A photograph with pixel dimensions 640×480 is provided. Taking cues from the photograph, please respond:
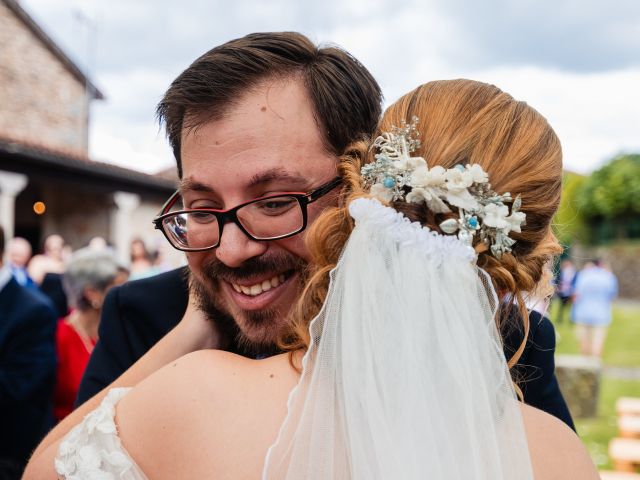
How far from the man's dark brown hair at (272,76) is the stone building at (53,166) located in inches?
406

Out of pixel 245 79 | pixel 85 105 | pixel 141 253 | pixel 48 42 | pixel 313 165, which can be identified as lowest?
pixel 141 253

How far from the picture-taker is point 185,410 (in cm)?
120

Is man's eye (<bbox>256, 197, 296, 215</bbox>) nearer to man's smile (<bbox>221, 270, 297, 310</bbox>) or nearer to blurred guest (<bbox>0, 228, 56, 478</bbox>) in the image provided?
man's smile (<bbox>221, 270, 297, 310</bbox>)

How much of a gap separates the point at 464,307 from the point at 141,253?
7.72m

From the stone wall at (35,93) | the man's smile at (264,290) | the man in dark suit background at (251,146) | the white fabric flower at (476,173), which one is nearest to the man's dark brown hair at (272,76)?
the man in dark suit background at (251,146)

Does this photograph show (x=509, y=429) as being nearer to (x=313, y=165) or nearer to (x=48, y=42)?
(x=313, y=165)

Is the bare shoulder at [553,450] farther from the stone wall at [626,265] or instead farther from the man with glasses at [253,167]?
the stone wall at [626,265]

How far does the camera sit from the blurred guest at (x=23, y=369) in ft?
11.8

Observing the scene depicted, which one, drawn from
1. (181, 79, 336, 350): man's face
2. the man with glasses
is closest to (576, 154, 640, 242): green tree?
the man with glasses

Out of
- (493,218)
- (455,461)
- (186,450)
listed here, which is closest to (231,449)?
(186,450)

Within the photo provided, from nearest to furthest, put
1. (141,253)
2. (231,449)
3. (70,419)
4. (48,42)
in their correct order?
(231,449) < (70,419) < (141,253) < (48,42)

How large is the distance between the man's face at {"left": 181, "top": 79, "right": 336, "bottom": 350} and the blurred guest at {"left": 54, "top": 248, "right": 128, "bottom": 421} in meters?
2.43

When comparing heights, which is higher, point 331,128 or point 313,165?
point 331,128

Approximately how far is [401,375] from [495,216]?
39 cm
